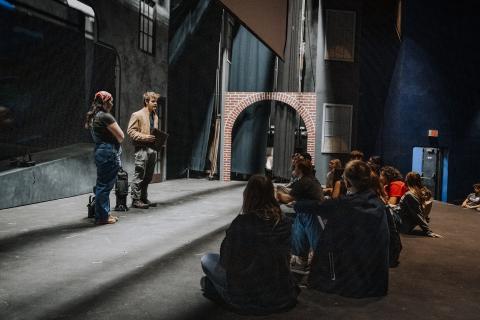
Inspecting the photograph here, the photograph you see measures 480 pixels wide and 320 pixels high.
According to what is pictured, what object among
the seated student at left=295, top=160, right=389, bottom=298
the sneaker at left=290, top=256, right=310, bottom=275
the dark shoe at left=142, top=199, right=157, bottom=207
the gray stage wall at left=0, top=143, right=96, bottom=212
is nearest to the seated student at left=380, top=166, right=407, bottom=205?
the sneaker at left=290, top=256, right=310, bottom=275

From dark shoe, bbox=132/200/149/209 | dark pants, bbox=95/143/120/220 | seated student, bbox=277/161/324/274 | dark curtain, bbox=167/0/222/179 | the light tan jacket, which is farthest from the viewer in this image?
dark curtain, bbox=167/0/222/179

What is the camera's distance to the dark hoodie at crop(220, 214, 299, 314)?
3.21 meters

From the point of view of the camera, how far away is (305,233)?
14.7 feet

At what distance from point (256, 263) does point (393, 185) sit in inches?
172

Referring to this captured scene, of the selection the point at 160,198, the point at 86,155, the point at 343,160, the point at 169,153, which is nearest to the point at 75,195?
the point at 86,155

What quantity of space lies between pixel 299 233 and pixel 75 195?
6.33 metres

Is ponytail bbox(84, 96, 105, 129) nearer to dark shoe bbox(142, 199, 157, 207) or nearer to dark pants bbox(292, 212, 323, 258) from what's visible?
dark shoe bbox(142, 199, 157, 207)

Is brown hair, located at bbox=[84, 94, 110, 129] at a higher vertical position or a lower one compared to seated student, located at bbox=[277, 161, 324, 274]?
higher

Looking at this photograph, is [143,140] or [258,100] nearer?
[143,140]

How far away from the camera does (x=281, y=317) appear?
3354 mm

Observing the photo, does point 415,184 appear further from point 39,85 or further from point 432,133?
point 432,133

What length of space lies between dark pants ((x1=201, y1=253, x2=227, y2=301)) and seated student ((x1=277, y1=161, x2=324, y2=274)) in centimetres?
93

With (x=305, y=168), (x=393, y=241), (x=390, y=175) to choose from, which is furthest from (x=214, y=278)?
(x=390, y=175)

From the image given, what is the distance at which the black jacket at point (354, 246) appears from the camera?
3.65 metres
